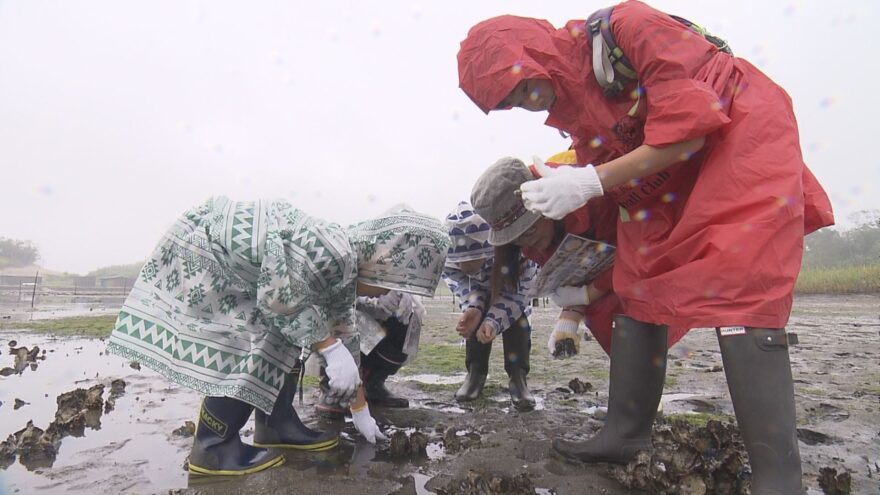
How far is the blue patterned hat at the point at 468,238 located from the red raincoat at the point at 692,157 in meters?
1.35

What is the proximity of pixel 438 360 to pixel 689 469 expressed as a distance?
391cm

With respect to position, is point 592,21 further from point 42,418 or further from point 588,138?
point 42,418

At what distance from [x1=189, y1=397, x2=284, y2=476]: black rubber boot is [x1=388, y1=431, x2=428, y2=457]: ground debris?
0.58 m

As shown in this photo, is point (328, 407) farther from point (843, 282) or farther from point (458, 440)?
point (843, 282)

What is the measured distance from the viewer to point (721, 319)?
1678 mm

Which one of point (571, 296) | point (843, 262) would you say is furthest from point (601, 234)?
point (843, 262)

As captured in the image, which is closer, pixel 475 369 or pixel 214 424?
pixel 214 424

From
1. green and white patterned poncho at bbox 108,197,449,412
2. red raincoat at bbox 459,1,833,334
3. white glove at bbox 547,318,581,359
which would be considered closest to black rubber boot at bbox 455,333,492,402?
white glove at bbox 547,318,581,359

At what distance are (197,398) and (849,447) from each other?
13.8 feet

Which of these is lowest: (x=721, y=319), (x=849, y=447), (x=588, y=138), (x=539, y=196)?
(x=849, y=447)

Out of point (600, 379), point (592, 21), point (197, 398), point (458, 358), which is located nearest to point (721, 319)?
point (592, 21)

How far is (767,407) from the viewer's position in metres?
1.64

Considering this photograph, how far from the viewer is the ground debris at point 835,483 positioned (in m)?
1.92

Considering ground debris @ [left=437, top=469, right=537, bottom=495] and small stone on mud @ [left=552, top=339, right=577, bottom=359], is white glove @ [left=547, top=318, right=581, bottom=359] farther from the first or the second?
ground debris @ [left=437, top=469, right=537, bottom=495]
